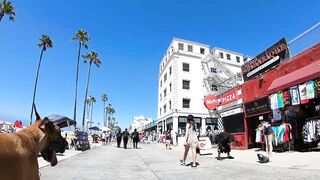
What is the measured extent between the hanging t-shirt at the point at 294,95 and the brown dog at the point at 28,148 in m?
13.0

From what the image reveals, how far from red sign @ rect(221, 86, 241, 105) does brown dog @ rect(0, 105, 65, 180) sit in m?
19.7

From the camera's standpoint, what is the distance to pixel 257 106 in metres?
20.1

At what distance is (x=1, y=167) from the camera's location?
131 inches

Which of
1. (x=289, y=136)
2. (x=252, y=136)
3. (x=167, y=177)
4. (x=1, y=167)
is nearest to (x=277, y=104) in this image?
(x=289, y=136)

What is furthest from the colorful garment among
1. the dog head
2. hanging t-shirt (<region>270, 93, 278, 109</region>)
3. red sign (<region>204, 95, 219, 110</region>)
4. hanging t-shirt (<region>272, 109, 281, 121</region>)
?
red sign (<region>204, 95, 219, 110</region>)

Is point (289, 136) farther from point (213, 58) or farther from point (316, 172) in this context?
point (213, 58)

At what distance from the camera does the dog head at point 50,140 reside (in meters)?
4.27

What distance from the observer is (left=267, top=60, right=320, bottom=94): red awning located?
13.9 m

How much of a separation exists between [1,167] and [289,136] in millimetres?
15000

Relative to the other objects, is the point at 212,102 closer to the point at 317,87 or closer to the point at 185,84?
the point at 317,87

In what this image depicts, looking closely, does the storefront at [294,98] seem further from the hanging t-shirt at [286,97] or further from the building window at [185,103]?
the building window at [185,103]

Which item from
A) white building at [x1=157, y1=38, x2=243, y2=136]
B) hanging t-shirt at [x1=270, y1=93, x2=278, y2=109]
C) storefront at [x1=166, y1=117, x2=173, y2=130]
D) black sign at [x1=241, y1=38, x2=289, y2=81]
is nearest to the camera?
hanging t-shirt at [x1=270, y1=93, x2=278, y2=109]

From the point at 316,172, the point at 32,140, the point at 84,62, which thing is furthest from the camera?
the point at 84,62

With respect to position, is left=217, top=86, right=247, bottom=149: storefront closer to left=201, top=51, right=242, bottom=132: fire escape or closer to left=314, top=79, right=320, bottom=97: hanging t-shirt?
left=314, top=79, right=320, bottom=97: hanging t-shirt
